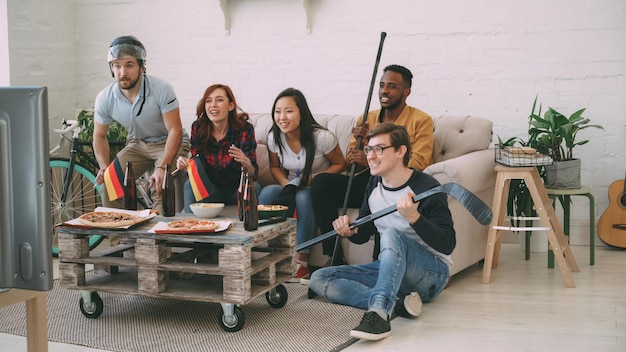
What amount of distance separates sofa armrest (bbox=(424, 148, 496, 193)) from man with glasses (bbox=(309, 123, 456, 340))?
368 mm

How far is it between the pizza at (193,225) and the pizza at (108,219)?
18 centimetres

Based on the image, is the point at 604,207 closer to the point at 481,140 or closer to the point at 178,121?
the point at 481,140

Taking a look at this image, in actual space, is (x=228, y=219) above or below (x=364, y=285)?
above

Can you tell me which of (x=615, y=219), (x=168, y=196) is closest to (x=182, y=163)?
(x=168, y=196)

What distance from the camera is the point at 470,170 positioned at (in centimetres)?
401

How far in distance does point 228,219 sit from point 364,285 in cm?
66

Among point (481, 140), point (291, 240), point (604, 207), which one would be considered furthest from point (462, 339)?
point (604, 207)

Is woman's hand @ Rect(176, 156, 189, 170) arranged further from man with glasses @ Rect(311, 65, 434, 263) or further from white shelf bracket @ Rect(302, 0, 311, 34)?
white shelf bracket @ Rect(302, 0, 311, 34)

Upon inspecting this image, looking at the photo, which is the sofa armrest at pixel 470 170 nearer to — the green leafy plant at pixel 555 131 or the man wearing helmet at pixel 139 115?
the green leafy plant at pixel 555 131

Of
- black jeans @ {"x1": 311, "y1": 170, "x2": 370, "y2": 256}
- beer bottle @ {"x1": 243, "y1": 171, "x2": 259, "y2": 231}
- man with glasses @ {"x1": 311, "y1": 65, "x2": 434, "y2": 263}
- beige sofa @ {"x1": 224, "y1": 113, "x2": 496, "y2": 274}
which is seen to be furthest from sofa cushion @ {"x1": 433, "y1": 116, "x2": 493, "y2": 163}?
beer bottle @ {"x1": 243, "y1": 171, "x2": 259, "y2": 231}

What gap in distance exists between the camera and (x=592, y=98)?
4824mm

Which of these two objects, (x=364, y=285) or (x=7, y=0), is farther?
(x=7, y=0)

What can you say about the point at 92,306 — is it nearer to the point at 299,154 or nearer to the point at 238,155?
the point at 238,155

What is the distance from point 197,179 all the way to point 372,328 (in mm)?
1481
